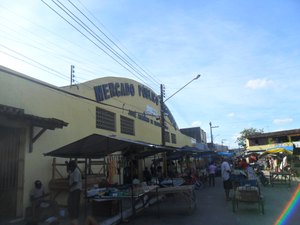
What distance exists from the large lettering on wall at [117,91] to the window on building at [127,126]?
5.32 ft

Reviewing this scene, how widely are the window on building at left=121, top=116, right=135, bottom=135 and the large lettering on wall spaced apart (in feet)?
5.32

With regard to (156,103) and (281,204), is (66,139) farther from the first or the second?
(156,103)

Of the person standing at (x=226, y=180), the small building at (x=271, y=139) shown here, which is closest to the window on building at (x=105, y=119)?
the person standing at (x=226, y=180)

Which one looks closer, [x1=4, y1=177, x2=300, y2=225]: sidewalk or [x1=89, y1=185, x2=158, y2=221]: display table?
[x1=4, y1=177, x2=300, y2=225]: sidewalk

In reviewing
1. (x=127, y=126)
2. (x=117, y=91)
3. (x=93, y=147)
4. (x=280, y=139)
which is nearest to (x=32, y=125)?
(x=93, y=147)

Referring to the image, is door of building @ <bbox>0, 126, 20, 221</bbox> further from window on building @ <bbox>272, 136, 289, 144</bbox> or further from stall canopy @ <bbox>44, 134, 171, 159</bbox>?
window on building @ <bbox>272, 136, 289, 144</bbox>

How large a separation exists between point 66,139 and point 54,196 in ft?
8.32

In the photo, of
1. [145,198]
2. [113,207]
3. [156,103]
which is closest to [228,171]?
[145,198]

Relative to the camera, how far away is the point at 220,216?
9.49m

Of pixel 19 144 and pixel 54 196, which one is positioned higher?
pixel 19 144

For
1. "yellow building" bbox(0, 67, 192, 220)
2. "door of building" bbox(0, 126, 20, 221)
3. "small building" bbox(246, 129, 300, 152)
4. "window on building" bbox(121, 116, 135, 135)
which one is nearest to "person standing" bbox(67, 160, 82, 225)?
"yellow building" bbox(0, 67, 192, 220)

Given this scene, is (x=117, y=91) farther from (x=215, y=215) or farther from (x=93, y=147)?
(x=215, y=215)

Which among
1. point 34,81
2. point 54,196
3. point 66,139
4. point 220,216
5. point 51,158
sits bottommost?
point 220,216

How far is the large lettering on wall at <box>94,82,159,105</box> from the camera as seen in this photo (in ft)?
54.1
